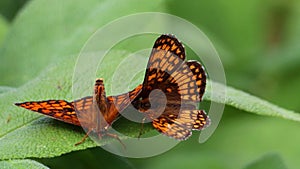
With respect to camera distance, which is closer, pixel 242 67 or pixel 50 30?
pixel 50 30

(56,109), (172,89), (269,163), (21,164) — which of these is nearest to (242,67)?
(269,163)

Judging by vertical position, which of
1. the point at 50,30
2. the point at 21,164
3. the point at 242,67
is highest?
the point at 242,67

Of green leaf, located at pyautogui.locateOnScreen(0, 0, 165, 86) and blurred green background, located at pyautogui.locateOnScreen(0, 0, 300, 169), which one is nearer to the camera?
green leaf, located at pyautogui.locateOnScreen(0, 0, 165, 86)

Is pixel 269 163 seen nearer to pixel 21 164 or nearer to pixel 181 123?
pixel 181 123

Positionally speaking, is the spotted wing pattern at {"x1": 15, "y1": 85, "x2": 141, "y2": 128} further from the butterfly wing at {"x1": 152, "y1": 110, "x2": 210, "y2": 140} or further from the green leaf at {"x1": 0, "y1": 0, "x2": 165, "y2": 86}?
the green leaf at {"x1": 0, "y1": 0, "x2": 165, "y2": 86}

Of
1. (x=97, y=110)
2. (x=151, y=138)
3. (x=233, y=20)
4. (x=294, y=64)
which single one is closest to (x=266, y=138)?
(x=294, y=64)

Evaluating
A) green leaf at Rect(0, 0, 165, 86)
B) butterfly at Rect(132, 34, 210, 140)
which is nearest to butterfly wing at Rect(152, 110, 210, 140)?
butterfly at Rect(132, 34, 210, 140)
